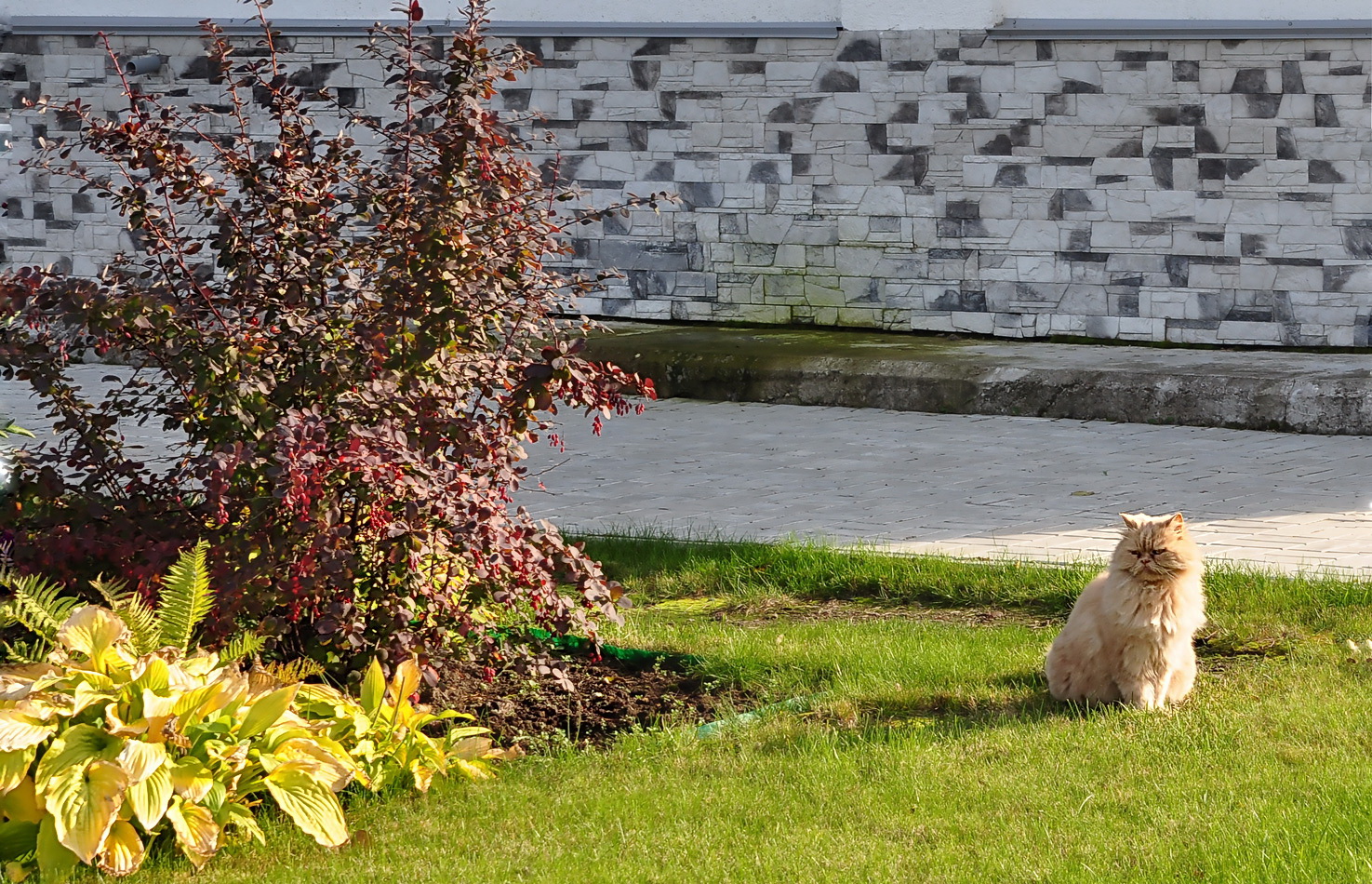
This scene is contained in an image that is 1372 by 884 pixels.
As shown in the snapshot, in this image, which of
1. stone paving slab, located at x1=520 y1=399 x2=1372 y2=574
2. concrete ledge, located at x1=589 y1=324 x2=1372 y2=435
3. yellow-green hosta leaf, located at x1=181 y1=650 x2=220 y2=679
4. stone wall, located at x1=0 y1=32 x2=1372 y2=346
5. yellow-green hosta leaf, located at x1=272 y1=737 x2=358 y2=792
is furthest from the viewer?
stone wall, located at x1=0 y1=32 x2=1372 y2=346

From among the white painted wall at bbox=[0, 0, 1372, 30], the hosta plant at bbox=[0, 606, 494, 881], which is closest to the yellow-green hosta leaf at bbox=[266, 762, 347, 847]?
the hosta plant at bbox=[0, 606, 494, 881]

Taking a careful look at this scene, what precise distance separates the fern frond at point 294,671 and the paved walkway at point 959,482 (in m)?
1.70

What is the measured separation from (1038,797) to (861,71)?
994 cm

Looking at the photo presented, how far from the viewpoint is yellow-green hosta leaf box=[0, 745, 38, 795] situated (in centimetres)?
375

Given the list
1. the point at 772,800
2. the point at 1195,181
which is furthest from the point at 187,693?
the point at 1195,181

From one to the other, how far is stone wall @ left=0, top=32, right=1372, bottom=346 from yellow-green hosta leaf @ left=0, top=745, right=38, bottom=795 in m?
10.2

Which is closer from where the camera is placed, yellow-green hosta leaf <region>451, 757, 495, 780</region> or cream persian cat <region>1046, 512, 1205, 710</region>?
yellow-green hosta leaf <region>451, 757, 495, 780</region>

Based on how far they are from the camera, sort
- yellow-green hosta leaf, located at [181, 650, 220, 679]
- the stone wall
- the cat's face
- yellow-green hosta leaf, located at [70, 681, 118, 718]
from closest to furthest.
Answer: yellow-green hosta leaf, located at [70, 681, 118, 718] → yellow-green hosta leaf, located at [181, 650, 220, 679] → the cat's face → the stone wall

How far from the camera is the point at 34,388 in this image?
15.6 feet

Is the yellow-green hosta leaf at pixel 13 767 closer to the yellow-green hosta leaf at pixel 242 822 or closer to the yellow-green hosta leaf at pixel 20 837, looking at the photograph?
the yellow-green hosta leaf at pixel 20 837

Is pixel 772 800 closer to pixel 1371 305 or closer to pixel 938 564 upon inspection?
pixel 938 564

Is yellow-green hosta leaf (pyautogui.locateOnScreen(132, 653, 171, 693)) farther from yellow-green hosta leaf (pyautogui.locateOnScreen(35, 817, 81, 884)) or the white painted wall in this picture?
the white painted wall

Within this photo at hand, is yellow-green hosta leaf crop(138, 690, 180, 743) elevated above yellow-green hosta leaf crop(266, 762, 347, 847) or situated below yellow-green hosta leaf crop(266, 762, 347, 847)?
above

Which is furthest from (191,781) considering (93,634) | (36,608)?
(36,608)
